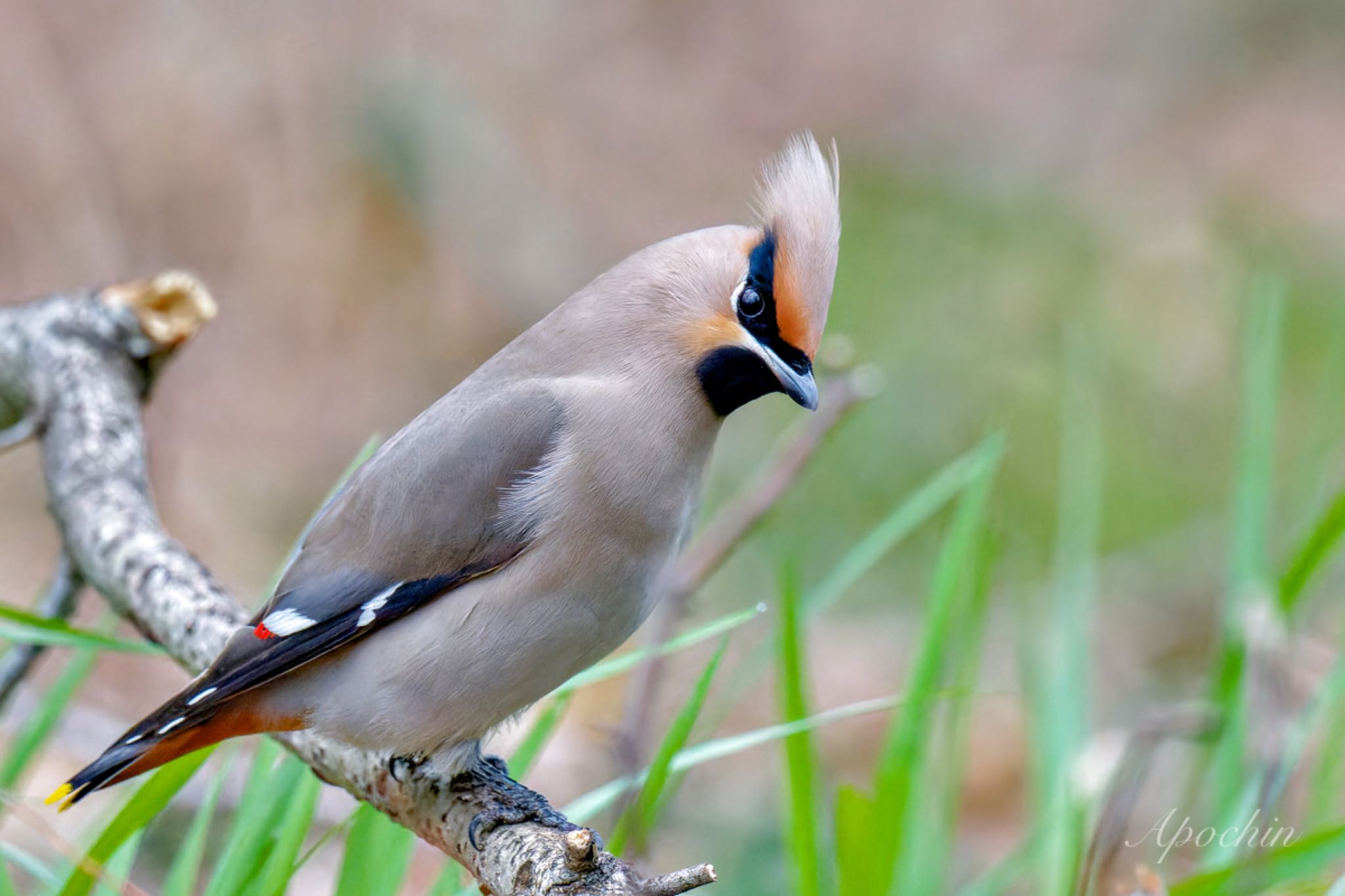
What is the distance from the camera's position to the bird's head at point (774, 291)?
2.74 metres

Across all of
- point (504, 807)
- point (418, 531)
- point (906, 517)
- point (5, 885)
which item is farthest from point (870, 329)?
point (5, 885)

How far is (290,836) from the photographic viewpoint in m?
2.57

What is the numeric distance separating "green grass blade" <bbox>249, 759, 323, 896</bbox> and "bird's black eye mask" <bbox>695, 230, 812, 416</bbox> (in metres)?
1.08

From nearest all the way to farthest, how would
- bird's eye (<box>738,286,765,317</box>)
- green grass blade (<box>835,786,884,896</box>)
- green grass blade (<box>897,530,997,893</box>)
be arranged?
green grass blade (<box>835,786,884,896</box>), bird's eye (<box>738,286,765,317</box>), green grass blade (<box>897,530,997,893</box>)

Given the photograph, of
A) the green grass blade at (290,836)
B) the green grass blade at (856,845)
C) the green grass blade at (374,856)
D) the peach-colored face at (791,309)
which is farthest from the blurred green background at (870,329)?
the green grass blade at (374,856)

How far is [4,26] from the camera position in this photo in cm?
739

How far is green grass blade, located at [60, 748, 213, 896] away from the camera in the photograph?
2348mm

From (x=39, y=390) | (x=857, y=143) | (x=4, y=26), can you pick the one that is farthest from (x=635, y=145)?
(x=39, y=390)

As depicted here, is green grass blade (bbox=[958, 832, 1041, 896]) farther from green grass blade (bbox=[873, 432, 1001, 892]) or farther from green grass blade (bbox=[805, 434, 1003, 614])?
green grass blade (bbox=[805, 434, 1003, 614])

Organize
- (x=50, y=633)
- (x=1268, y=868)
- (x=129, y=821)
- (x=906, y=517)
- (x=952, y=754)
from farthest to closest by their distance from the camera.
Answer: (x=906, y=517), (x=952, y=754), (x=50, y=633), (x=1268, y=868), (x=129, y=821)

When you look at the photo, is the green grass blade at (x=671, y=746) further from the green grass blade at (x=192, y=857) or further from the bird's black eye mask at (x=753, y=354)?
the green grass blade at (x=192, y=857)

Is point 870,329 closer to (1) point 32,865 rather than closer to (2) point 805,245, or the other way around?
(2) point 805,245

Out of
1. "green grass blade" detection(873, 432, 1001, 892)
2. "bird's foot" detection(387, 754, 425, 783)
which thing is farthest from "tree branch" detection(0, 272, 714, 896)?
"green grass blade" detection(873, 432, 1001, 892)

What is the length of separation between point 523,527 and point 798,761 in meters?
0.68
